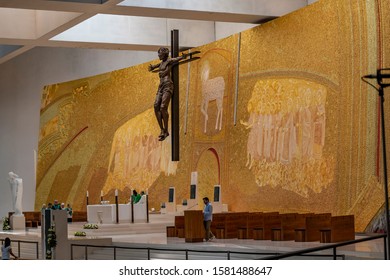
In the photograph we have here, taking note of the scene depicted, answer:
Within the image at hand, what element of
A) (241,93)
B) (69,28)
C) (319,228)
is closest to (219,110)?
(241,93)

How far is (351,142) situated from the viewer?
19031 millimetres

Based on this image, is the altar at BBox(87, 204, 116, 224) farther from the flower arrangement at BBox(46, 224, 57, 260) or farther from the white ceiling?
the flower arrangement at BBox(46, 224, 57, 260)

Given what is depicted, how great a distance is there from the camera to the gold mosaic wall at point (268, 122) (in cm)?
1888

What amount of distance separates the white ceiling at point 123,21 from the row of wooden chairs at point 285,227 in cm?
598

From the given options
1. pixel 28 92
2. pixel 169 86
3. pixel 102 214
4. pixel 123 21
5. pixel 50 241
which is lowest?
pixel 50 241

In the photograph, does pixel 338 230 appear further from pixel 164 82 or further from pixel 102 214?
pixel 102 214

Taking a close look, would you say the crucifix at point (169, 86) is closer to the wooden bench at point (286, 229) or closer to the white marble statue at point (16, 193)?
the wooden bench at point (286, 229)

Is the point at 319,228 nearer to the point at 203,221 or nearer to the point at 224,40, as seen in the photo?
the point at 203,221

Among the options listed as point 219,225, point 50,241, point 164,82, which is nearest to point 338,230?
point 219,225

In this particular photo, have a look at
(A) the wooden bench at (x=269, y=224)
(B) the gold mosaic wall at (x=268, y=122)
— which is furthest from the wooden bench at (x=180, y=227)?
(B) the gold mosaic wall at (x=268, y=122)

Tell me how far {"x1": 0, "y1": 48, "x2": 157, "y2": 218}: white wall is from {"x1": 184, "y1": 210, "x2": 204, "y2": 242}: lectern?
50.4 ft

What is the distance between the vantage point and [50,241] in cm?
1653

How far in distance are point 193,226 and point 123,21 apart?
9.79 meters

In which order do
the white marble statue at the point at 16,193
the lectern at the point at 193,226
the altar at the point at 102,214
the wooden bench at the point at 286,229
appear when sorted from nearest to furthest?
1. the wooden bench at the point at 286,229
2. the lectern at the point at 193,226
3. the altar at the point at 102,214
4. the white marble statue at the point at 16,193
